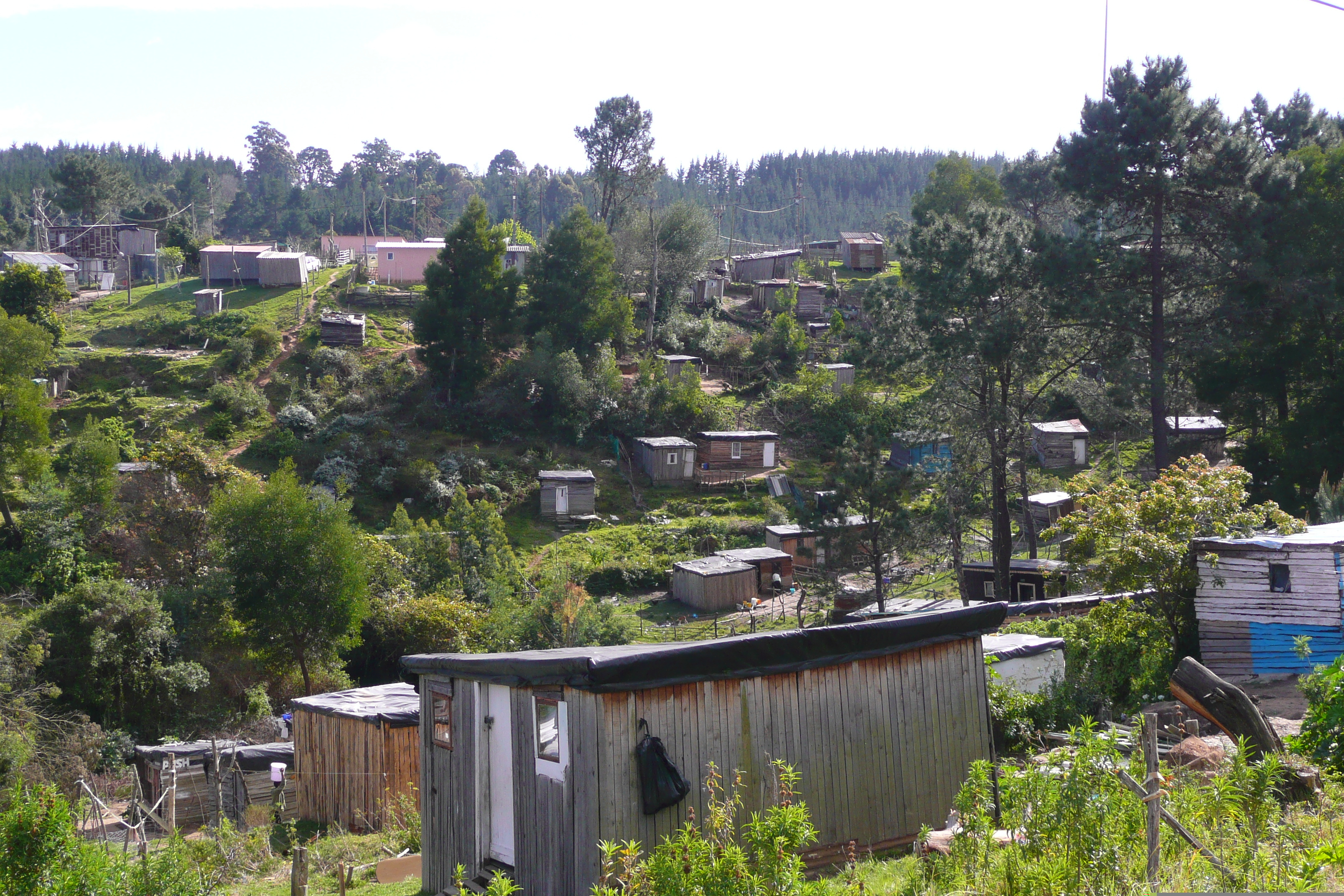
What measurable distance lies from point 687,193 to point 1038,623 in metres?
122

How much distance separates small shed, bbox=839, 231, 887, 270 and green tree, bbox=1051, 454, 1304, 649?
2341 inches

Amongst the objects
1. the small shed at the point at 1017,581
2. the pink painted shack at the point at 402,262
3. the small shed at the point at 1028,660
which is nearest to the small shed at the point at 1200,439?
the small shed at the point at 1017,581

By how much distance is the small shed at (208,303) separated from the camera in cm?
5300

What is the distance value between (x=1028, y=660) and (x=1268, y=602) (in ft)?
11.6

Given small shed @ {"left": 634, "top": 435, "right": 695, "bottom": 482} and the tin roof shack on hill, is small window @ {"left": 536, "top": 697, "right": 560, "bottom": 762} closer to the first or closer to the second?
the tin roof shack on hill

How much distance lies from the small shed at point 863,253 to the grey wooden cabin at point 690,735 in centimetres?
6751

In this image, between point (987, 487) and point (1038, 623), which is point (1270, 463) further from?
point (1038, 623)

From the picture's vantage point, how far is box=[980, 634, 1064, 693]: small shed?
14234 millimetres

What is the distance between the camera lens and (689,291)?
6247cm

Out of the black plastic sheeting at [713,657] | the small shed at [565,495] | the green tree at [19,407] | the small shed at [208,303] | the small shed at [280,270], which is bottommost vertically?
the small shed at [565,495]

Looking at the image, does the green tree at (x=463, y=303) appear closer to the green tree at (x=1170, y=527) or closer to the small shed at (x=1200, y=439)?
the small shed at (x=1200, y=439)

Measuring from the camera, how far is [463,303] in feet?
150

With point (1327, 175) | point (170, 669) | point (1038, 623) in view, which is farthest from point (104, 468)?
point (1327, 175)

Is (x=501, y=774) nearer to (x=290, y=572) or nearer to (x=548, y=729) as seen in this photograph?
(x=548, y=729)
